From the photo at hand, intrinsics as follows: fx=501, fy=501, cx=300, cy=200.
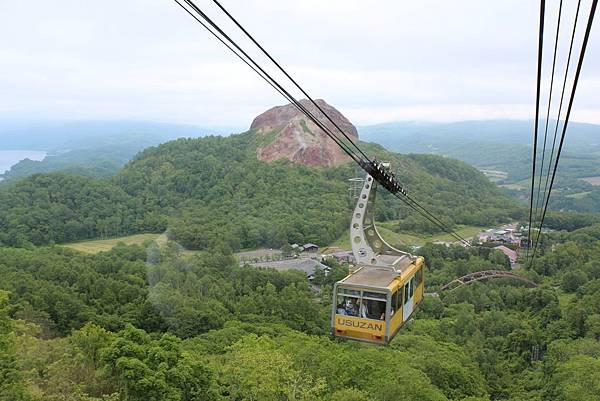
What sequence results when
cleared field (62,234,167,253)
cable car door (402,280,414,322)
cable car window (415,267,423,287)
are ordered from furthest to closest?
cleared field (62,234,167,253) < cable car window (415,267,423,287) < cable car door (402,280,414,322)

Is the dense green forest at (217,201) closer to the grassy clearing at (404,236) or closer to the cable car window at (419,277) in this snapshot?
the grassy clearing at (404,236)

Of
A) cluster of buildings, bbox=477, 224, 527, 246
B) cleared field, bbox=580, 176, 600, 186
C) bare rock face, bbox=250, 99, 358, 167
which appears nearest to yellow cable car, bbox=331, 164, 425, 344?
cluster of buildings, bbox=477, 224, 527, 246

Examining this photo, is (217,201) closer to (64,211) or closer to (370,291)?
(64,211)

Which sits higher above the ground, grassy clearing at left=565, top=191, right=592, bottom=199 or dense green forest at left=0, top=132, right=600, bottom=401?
dense green forest at left=0, top=132, right=600, bottom=401

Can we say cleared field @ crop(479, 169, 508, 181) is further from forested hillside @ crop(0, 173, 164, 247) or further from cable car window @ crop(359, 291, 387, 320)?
cable car window @ crop(359, 291, 387, 320)

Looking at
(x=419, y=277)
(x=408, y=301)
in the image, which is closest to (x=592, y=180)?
(x=419, y=277)

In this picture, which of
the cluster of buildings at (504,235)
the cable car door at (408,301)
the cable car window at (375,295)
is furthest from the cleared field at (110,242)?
Result: the cable car window at (375,295)
